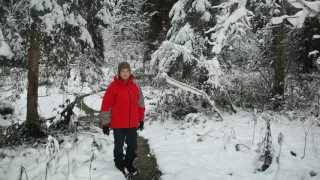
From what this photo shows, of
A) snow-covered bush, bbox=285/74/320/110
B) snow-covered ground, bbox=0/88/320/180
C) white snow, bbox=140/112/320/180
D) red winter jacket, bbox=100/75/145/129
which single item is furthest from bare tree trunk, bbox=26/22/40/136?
snow-covered bush, bbox=285/74/320/110

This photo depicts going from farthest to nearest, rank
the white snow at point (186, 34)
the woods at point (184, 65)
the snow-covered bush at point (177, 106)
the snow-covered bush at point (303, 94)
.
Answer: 1. the white snow at point (186, 34)
2. the snow-covered bush at point (177, 106)
3. the snow-covered bush at point (303, 94)
4. the woods at point (184, 65)

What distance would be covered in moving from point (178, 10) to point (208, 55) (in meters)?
2.21

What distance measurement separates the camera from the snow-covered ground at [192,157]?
16.2 feet

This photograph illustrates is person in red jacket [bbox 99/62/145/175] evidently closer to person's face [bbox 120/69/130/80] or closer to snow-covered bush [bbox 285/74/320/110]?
person's face [bbox 120/69/130/80]

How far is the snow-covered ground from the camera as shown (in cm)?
493

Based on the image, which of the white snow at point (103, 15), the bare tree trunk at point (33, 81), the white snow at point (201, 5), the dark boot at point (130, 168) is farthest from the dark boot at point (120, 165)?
the white snow at point (201, 5)

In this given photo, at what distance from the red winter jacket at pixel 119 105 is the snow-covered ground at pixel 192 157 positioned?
704 mm

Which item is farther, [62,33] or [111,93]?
[62,33]

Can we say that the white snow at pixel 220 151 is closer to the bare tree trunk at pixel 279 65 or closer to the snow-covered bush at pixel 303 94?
the snow-covered bush at pixel 303 94

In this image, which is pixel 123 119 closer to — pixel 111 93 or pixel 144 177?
pixel 111 93

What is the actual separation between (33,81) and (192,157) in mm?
4961

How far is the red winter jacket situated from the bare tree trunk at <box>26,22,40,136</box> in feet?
11.1

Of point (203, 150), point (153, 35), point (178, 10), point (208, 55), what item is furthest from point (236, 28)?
point (153, 35)

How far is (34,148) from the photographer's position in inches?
260
